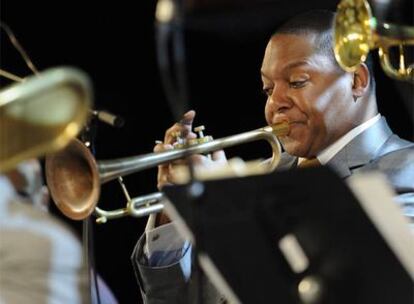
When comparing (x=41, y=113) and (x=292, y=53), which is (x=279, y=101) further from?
(x=41, y=113)

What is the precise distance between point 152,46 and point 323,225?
2.83m

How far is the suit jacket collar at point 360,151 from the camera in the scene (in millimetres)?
3678

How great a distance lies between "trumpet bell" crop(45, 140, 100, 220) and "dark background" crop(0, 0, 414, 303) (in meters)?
1.42

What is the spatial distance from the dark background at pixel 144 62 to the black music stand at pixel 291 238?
248 centimetres

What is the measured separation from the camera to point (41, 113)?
6.32 ft

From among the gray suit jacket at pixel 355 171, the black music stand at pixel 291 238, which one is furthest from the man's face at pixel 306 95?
the black music stand at pixel 291 238

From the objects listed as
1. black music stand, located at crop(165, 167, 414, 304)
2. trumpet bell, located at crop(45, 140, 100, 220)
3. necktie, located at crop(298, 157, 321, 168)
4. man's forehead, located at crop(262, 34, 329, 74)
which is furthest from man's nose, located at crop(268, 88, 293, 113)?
black music stand, located at crop(165, 167, 414, 304)

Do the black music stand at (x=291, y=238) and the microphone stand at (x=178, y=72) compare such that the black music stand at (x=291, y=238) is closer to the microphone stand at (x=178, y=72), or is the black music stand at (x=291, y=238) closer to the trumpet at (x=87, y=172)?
the microphone stand at (x=178, y=72)

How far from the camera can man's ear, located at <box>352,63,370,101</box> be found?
390 cm

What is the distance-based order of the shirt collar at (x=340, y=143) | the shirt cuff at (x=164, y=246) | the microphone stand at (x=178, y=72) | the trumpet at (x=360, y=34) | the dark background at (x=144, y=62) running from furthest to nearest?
the dark background at (x=144, y=62) < the shirt collar at (x=340, y=143) < the shirt cuff at (x=164, y=246) < the trumpet at (x=360, y=34) < the microphone stand at (x=178, y=72)

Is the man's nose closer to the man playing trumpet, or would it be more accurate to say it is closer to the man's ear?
the man playing trumpet

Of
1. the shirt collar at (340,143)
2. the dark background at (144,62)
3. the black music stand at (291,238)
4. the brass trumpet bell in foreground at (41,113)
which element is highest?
the dark background at (144,62)

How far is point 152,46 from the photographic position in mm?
5043

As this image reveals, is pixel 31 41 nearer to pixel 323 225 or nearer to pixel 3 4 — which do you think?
pixel 3 4
